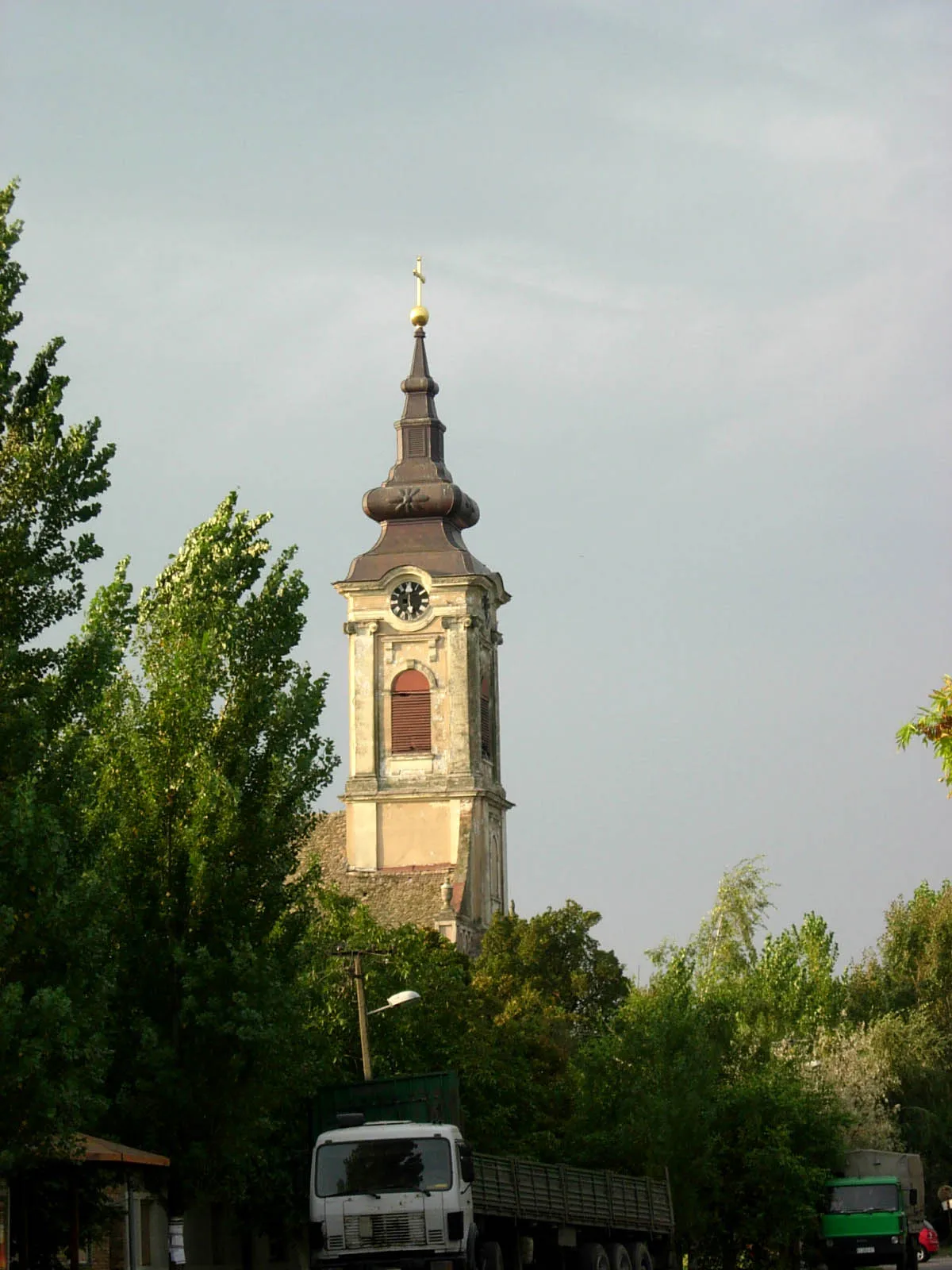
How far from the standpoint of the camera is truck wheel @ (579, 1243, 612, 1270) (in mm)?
31500

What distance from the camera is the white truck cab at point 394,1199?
2578 centimetres

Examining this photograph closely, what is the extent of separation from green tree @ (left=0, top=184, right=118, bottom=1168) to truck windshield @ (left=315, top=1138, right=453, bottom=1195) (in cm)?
306

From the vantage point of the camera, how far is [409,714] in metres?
85.2

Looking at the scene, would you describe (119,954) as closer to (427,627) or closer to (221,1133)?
(221,1133)

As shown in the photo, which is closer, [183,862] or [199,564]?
[183,862]

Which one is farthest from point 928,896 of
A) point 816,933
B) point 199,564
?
point 199,564

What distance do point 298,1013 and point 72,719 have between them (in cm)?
601

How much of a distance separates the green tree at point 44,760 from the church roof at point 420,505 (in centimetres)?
5610

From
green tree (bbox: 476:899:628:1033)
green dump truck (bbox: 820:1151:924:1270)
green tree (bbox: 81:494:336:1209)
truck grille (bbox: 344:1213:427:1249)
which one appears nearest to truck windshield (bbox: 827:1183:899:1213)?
green dump truck (bbox: 820:1151:924:1270)

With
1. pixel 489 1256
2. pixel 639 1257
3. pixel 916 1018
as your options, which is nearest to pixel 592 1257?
pixel 639 1257

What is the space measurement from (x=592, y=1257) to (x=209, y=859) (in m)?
7.95

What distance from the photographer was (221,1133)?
29.5 meters

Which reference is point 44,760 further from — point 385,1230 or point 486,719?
point 486,719

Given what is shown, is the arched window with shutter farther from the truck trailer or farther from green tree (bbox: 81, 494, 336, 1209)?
the truck trailer
